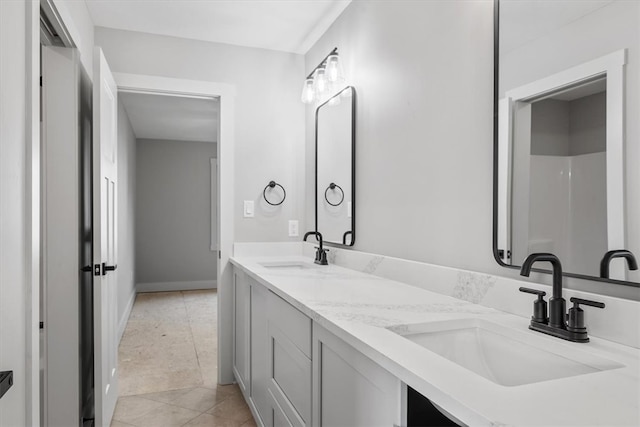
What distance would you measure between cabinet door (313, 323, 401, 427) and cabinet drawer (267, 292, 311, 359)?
0.23ft

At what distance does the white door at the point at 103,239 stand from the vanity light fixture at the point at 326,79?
117 cm

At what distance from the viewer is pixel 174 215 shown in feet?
21.5

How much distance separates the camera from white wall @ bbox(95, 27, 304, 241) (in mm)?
2824

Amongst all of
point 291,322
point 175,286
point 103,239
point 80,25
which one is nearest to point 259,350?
point 291,322

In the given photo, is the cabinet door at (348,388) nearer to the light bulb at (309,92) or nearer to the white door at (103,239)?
the white door at (103,239)

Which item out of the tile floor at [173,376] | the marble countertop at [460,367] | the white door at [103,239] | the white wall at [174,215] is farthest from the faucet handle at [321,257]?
the white wall at [174,215]

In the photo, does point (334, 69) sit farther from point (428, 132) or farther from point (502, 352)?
point (502, 352)

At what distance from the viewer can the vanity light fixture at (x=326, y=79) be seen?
2.43m

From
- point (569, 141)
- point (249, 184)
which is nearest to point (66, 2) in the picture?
point (249, 184)

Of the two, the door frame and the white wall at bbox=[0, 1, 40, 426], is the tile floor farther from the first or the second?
the white wall at bbox=[0, 1, 40, 426]

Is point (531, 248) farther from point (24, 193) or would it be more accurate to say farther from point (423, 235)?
point (24, 193)

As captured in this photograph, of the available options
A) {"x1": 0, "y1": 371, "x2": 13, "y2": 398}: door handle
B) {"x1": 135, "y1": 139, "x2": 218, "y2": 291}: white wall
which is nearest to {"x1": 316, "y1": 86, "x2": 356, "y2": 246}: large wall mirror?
{"x1": 0, "y1": 371, "x2": 13, "y2": 398}: door handle

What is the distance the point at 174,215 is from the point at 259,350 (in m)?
4.93

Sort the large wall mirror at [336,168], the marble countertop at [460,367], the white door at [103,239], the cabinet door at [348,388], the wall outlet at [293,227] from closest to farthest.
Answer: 1. the marble countertop at [460,367]
2. the cabinet door at [348,388]
3. the white door at [103,239]
4. the large wall mirror at [336,168]
5. the wall outlet at [293,227]
